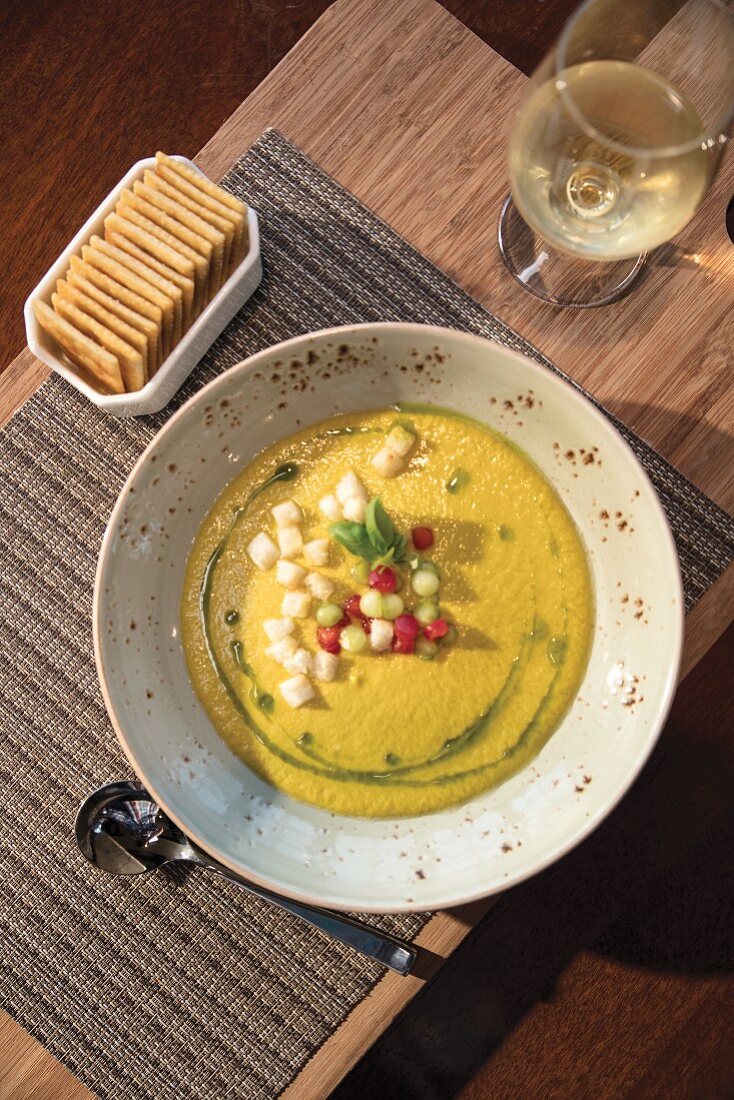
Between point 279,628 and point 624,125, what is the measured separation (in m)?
1.08

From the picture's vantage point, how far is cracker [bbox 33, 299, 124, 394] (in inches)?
69.6

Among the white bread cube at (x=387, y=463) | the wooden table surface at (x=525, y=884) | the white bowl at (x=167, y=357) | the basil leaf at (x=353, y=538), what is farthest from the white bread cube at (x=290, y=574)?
the wooden table surface at (x=525, y=884)

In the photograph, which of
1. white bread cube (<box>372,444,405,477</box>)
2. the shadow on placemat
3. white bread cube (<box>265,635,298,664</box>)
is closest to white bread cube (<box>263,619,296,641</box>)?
white bread cube (<box>265,635,298,664</box>)

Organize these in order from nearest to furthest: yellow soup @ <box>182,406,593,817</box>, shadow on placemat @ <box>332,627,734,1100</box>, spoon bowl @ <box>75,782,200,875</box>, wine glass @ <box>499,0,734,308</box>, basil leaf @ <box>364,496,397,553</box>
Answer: wine glass @ <box>499,0,734,308</box>
basil leaf @ <box>364,496,397,553</box>
yellow soup @ <box>182,406,593,817</box>
spoon bowl @ <box>75,782,200,875</box>
shadow on placemat @ <box>332,627,734,1100</box>

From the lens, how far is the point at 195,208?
70.9 inches

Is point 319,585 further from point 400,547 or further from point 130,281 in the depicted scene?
point 130,281

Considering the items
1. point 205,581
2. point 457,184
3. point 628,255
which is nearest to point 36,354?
point 205,581

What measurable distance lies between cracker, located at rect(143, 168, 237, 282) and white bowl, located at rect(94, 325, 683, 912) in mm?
300

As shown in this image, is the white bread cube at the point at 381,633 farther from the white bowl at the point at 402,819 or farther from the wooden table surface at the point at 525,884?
the wooden table surface at the point at 525,884

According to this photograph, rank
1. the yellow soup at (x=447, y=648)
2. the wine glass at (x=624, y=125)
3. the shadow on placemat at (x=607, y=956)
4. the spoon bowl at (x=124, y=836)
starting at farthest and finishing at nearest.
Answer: the shadow on placemat at (x=607, y=956), the spoon bowl at (x=124, y=836), the yellow soup at (x=447, y=648), the wine glass at (x=624, y=125)

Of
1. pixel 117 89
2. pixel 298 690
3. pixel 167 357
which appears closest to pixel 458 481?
pixel 298 690

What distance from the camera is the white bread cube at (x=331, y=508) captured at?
1.80 metres

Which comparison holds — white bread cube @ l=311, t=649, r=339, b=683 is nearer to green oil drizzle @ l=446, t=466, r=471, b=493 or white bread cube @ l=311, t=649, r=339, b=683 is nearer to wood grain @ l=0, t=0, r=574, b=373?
green oil drizzle @ l=446, t=466, r=471, b=493

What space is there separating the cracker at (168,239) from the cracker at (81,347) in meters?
0.22
